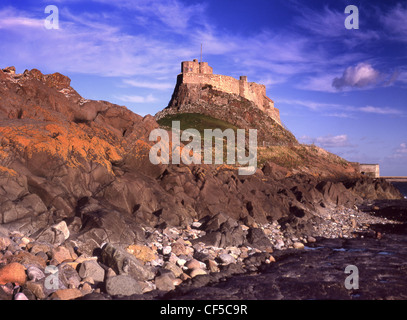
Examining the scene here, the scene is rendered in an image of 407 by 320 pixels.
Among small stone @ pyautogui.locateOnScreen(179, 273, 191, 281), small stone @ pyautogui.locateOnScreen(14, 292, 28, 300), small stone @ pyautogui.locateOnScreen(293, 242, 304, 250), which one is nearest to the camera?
small stone @ pyautogui.locateOnScreen(14, 292, 28, 300)

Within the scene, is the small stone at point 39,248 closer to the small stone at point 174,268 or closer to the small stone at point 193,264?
the small stone at point 174,268

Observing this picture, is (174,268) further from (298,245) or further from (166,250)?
(298,245)

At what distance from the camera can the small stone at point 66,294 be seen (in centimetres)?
1101

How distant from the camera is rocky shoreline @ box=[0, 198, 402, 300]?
11523 mm

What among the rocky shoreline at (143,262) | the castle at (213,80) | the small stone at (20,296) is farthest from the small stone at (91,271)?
the castle at (213,80)

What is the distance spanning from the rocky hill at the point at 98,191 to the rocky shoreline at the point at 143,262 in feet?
0.31

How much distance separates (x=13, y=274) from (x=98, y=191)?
9105 millimetres

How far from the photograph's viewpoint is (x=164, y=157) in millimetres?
26906

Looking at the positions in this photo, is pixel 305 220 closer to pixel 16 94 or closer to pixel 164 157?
pixel 164 157

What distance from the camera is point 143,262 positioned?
14945mm

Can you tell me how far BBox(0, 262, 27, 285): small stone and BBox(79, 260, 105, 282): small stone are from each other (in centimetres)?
180

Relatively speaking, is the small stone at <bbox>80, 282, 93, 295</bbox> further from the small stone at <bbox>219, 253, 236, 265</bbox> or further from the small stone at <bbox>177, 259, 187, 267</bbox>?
the small stone at <bbox>219, 253, 236, 265</bbox>

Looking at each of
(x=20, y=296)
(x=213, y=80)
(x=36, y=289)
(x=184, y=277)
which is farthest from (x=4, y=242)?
(x=213, y=80)

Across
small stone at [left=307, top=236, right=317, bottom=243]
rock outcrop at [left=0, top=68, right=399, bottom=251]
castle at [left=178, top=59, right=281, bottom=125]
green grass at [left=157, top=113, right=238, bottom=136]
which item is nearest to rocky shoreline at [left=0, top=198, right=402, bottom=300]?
rock outcrop at [left=0, top=68, right=399, bottom=251]
